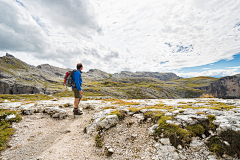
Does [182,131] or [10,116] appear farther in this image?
[10,116]

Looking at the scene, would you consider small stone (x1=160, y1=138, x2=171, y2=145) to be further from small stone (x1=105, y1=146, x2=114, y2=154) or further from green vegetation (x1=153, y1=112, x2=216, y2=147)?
small stone (x1=105, y1=146, x2=114, y2=154)

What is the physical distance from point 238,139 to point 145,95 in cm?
14529

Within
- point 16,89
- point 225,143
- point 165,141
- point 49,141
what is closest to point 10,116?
point 49,141

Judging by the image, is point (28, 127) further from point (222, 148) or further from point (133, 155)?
point (222, 148)

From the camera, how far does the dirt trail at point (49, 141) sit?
705cm

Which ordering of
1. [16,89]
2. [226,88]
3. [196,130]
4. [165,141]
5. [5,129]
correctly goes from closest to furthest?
[165,141] < [196,130] < [5,129] < [16,89] < [226,88]

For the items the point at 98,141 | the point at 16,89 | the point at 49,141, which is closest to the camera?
the point at 98,141

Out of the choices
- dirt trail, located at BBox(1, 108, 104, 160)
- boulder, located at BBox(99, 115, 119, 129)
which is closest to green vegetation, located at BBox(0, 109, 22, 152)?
dirt trail, located at BBox(1, 108, 104, 160)

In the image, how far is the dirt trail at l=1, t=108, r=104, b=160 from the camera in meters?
7.05

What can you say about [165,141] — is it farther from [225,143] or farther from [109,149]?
[109,149]

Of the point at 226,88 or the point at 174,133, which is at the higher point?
the point at 226,88

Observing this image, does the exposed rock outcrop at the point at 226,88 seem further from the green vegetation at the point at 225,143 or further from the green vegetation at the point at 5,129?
the green vegetation at the point at 5,129

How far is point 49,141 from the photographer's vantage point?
8758 millimetres

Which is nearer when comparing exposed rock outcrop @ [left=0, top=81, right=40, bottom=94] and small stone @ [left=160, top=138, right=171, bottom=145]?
small stone @ [left=160, top=138, right=171, bottom=145]
